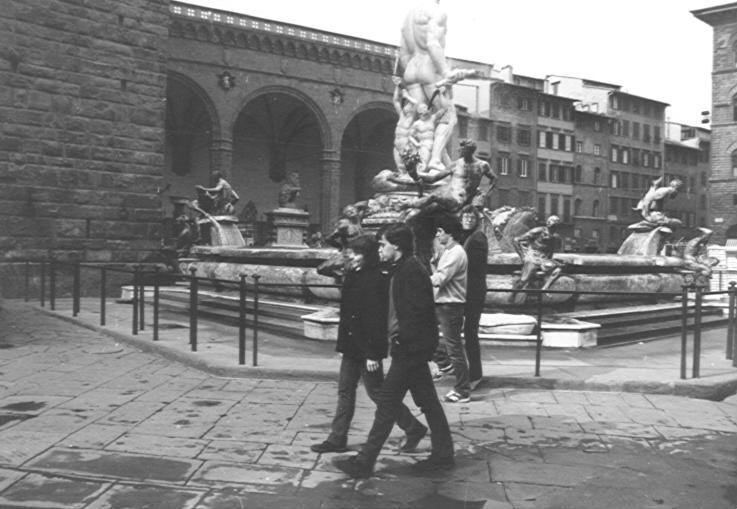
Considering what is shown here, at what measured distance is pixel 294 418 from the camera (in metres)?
5.31

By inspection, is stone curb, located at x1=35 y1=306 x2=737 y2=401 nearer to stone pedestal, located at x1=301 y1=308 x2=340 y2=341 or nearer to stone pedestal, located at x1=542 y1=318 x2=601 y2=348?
stone pedestal, located at x1=301 y1=308 x2=340 y2=341

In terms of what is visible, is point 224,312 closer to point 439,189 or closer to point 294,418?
point 439,189

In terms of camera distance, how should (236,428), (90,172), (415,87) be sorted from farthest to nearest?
(90,172) → (415,87) → (236,428)

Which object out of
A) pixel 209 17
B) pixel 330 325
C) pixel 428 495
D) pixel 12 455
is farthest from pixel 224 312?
pixel 209 17

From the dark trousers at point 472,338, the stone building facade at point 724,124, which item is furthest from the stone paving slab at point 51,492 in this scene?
the stone building facade at point 724,124

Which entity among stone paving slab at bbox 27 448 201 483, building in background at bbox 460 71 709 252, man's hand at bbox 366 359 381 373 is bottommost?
stone paving slab at bbox 27 448 201 483

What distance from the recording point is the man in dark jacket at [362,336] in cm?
439

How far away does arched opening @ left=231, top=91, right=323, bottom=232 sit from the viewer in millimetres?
39188

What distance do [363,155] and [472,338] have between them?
123 ft

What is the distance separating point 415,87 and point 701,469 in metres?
9.06

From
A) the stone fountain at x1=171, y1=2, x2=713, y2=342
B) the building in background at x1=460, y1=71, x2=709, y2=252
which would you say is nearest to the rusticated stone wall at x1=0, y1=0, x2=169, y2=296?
the stone fountain at x1=171, y1=2, x2=713, y2=342

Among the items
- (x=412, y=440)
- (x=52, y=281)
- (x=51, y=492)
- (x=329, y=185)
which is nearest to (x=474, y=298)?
(x=412, y=440)

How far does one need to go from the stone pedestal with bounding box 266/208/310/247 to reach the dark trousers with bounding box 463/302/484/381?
14867mm

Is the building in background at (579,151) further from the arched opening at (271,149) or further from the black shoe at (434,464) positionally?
the black shoe at (434,464)
